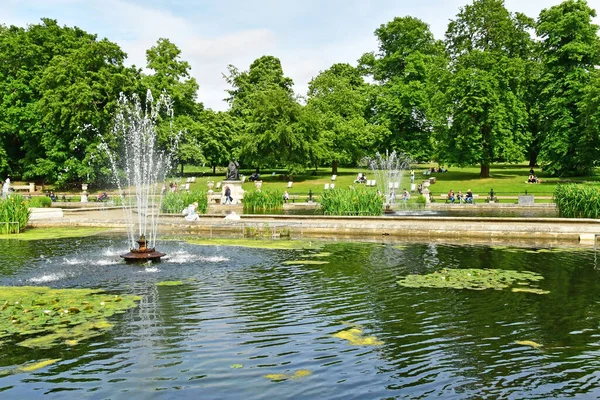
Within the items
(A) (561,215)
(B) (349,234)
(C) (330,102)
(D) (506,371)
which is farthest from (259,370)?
(C) (330,102)

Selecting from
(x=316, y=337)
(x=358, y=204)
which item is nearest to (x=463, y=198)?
(x=358, y=204)

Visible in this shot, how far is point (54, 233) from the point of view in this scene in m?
23.8

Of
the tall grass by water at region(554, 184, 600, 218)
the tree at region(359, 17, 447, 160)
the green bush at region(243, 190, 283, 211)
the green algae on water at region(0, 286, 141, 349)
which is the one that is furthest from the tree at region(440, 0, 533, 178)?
the green algae on water at region(0, 286, 141, 349)

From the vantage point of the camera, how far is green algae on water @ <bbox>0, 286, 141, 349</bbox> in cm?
899

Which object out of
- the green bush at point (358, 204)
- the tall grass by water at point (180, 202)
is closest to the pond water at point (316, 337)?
the green bush at point (358, 204)

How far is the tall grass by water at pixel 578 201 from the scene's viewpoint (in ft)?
81.3

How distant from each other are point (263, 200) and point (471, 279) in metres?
20.9

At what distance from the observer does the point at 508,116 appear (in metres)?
53.2

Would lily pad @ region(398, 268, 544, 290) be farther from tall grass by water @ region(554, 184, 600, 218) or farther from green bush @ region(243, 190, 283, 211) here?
green bush @ region(243, 190, 283, 211)

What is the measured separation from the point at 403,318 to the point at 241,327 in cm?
291

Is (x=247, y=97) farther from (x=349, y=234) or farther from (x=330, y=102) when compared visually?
(x=349, y=234)

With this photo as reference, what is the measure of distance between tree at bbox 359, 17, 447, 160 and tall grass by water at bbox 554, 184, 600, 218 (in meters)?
33.4

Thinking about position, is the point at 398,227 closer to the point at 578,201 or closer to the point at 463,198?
the point at 578,201

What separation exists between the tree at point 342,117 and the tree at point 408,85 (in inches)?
76.2
